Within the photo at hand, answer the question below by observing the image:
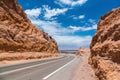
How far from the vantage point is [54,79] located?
1474cm

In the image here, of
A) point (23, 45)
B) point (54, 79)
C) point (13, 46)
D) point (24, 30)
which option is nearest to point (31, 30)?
point (24, 30)

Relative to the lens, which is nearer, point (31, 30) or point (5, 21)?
point (5, 21)

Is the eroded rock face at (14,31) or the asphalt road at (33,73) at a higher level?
the eroded rock face at (14,31)

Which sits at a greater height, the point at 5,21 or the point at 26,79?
the point at 5,21

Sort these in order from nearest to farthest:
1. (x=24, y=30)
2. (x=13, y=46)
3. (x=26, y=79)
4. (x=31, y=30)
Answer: (x=26, y=79) < (x=13, y=46) < (x=24, y=30) < (x=31, y=30)

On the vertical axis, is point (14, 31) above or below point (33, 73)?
above

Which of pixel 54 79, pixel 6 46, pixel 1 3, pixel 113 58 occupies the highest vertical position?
pixel 1 3

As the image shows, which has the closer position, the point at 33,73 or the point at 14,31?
the point at 33,73

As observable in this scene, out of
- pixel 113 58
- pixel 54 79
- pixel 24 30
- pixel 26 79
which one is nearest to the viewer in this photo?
pixel 113 58

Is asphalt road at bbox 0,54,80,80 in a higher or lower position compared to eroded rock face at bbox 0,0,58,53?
lower

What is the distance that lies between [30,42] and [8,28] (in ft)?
30.7

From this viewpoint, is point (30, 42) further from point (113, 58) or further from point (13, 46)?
point (113, 58)

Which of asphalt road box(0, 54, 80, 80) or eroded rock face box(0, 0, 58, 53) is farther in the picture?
eroded rock face box(0, 0, 58, 53)

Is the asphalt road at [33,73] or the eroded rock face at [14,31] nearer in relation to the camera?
the asphalt road at [33,73]
